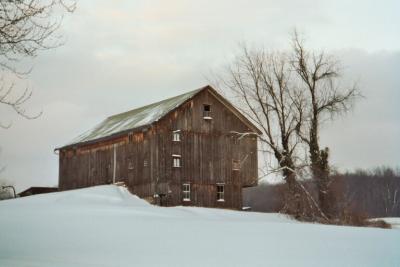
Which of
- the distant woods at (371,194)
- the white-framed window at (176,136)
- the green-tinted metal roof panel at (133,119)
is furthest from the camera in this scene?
the distant woods at (371,194)

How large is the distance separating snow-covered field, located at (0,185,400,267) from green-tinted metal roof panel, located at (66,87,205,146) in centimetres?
1704

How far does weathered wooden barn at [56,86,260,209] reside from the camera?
38.3 meters

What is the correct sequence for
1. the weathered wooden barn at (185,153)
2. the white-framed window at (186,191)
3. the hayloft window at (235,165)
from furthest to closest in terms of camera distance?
the hayloft window at (235,165) < the white-framed window at (186,191) < the weathered wooden barn at (185,153)

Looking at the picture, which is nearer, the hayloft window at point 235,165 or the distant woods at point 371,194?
the hayloft window at point 235,165

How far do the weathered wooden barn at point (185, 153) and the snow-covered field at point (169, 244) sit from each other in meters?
14.8

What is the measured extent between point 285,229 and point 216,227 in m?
2.76

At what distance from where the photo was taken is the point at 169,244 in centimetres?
1536

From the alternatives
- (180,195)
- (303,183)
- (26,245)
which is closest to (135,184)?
(180,195)

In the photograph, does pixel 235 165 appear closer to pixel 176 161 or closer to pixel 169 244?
pixel 176 161

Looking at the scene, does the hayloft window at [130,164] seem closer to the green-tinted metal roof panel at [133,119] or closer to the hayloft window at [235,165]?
the green-tinted metal roof panel at [133,119]

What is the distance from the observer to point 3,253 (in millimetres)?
12750

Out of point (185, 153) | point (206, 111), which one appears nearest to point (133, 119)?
point (206, 111)

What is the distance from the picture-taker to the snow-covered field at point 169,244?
12.8 meters

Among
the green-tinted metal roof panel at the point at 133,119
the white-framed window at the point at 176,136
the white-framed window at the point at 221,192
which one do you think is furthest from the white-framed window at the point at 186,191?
the green-tinted metal roof panel at the point at 133,119
